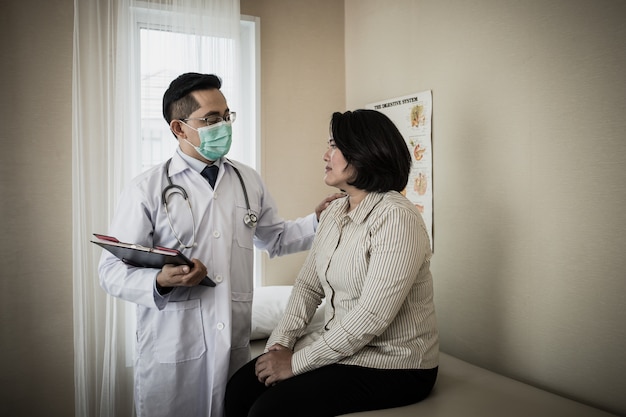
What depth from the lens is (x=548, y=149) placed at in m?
1.88

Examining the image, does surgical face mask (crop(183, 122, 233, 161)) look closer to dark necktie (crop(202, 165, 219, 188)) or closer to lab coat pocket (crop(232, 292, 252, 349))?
dark necktie (crop(202, 165, 219, 188))

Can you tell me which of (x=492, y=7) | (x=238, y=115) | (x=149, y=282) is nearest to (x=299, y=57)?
(x=238, y=115)

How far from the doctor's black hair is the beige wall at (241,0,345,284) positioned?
1.14 meters

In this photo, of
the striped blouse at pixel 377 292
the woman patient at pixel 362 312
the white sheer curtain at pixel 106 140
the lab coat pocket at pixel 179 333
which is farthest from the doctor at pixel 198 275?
the white sheer curtain at pixel 106 140

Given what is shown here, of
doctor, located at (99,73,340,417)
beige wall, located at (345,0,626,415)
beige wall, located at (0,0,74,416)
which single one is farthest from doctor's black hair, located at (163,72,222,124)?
beige wall, located at (345,0,626,415)

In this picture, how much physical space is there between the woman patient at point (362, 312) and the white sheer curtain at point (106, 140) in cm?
104

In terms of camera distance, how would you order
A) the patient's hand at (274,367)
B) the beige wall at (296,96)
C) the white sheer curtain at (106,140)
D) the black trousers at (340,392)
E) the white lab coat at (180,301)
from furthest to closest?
the beige wall at (296,96)
the white sheer curtain at (106,140)
the white lab coat at (180,301)
the patient's hand at (274,367)
the black trousers at (340,392)

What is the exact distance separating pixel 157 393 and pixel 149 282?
1.40 ft

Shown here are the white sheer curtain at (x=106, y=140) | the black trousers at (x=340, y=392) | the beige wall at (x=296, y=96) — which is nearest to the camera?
the black trousers at (x=340, y=392)

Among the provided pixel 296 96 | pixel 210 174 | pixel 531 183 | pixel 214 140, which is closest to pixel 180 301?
pixel 210 174

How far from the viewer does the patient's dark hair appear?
5.63ft

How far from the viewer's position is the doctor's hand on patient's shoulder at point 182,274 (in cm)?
157

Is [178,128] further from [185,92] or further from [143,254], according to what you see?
[143,254]

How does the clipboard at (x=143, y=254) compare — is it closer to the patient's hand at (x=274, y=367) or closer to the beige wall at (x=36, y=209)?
the patient's hand at (x=274, y=367)
